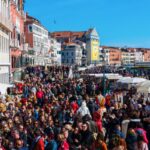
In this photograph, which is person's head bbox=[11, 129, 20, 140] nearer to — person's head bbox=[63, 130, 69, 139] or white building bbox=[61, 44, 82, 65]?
person's head bbox=[63, 130, 69, 139]

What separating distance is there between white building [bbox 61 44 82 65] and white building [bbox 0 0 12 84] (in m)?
122

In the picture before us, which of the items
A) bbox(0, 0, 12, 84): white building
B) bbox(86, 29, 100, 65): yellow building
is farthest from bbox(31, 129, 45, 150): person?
bbox(86, 29, 100, 65): yellow building

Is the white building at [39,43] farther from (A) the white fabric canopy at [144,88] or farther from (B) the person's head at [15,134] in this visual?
(B) the person's head at [15,134]

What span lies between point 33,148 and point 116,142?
2460mm

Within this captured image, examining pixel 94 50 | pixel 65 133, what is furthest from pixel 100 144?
pixel 94 50

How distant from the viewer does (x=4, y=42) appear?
41438mm

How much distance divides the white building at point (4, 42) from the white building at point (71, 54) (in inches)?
4805

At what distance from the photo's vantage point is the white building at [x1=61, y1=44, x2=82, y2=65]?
6542 inches

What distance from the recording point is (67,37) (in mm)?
184125

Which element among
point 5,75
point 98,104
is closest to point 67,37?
point 5,75

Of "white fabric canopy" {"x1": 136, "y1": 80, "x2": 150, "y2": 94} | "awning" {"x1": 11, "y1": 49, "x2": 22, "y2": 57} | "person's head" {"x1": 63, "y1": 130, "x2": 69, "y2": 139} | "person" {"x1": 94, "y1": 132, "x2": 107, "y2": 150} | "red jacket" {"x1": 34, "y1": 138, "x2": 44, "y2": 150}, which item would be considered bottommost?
"red jacket" {"x1": 34, "y1": 138, "x2": 44, "y2": 150}

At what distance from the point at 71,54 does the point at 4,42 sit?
413 ft

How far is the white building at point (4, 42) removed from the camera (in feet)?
127

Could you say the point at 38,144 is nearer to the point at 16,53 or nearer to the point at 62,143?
the point at 62,143
